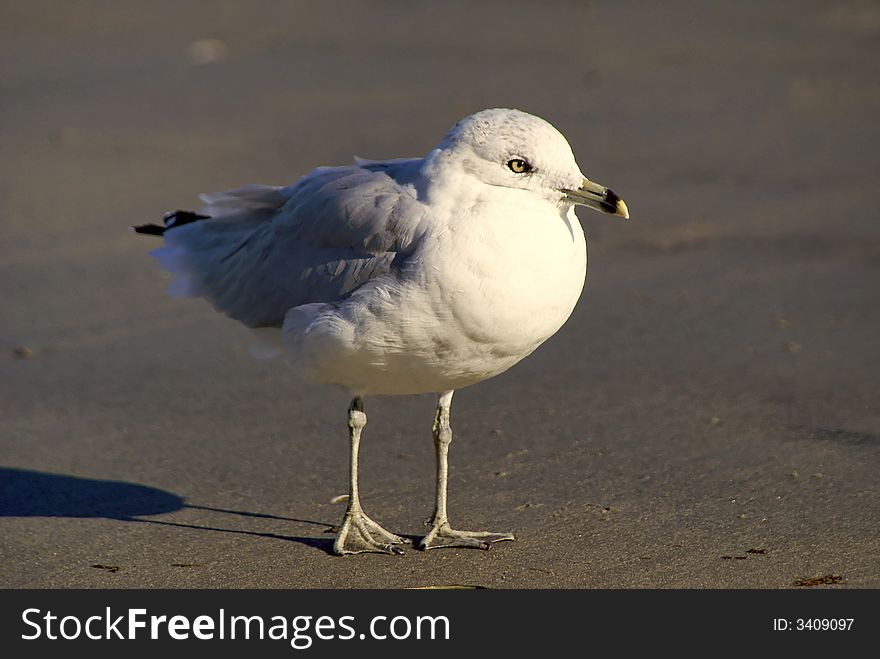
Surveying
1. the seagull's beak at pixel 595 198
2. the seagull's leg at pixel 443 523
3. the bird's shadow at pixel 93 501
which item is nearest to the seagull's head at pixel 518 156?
the seagull's beak at pixel 595 198

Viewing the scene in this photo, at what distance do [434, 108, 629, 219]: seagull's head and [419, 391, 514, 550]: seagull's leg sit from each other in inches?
38.3

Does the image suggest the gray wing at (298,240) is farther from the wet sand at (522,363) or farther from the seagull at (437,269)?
the wet sand at (522,363)

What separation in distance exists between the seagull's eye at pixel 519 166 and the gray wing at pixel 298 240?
32cm

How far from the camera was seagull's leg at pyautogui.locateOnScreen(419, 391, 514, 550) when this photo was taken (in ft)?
16.3

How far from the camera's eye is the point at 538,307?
14.9 ft

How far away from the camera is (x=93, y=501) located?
546 centimetres

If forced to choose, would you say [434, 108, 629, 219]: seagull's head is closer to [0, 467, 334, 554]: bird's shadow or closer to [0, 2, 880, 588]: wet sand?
[0, 2, 880, 588]: wet sand

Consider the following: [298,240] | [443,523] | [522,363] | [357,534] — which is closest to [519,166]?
[298,240]

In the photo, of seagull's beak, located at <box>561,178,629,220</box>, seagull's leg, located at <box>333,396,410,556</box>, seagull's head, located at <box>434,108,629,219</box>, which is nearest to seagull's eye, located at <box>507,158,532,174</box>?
seagull's head, located at <box>434,108,629,219</box>

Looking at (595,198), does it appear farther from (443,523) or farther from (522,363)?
(522,363)

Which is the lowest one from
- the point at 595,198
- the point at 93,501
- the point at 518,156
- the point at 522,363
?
the point at 93,501

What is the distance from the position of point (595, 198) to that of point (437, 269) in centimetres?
61

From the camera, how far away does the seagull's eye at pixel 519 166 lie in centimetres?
461

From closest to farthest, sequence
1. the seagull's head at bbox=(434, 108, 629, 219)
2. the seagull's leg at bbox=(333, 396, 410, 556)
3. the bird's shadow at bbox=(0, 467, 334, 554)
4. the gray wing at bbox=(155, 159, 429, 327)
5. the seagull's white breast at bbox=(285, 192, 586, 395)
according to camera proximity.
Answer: the seagull's white breast at bbox=(285, 192, 586, 395) → the seagull's head at bbox=(434, 108, 629, 219) → the gray wing at bbox=(155, 159, 429, 327) → the seagull's leg at bbox=(333, 396, 410, 556) → the bird's shadow at bbox=(0, 467, 334, 554)
